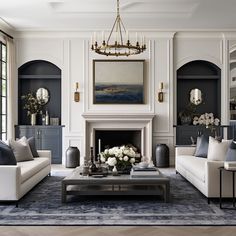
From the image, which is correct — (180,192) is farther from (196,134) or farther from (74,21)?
(74,21)

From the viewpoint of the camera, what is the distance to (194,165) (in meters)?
5.90

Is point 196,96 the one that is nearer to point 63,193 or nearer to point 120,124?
point 120,124

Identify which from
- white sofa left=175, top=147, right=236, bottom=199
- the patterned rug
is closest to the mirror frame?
white sofa left=175, top=147, right=236, bottom=199

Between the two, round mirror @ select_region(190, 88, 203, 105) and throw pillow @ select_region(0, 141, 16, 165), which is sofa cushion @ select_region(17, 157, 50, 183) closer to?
throw pillow @ select_region(0, 141, 16, 165)

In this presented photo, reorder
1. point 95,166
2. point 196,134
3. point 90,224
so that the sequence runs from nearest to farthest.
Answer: point 90,224 → point 95,166 → point 196,134

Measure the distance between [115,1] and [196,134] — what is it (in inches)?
145

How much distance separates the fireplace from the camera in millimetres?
9148

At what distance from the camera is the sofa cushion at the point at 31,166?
5281 millimetres

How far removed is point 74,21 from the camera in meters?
8.23

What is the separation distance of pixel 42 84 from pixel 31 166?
3903 millimetres

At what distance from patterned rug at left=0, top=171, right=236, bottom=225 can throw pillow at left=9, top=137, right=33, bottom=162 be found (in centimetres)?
85

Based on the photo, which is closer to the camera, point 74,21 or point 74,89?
point 74,21

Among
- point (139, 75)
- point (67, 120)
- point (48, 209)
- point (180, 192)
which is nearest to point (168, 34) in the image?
point (139, 75)

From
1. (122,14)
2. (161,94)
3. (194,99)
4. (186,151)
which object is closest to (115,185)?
(186,151)
